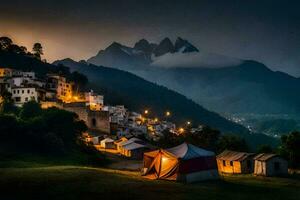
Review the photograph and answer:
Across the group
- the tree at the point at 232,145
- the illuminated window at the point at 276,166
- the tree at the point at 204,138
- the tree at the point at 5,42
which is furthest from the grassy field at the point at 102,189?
the tree at the point at 5,42

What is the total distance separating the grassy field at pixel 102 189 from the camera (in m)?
24.8

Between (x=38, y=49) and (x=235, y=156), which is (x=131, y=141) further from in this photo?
(x=38, y=49)

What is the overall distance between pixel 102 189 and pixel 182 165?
416 inches

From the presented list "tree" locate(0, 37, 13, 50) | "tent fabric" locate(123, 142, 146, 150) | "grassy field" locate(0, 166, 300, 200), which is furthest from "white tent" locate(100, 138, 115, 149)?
"tree" locate(0, 37, 13, 50)

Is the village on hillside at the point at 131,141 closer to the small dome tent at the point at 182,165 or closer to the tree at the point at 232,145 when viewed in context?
the small dome tent at the point at 182,165

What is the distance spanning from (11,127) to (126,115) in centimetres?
6881

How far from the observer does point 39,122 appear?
60375 mm

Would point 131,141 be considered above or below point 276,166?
above

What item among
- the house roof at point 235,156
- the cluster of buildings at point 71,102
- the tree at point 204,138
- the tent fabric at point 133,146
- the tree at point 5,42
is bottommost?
the house roof at point 235,156

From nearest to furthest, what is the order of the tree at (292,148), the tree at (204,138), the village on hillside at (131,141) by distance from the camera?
the village on hillside at (131,141) → the tree at (292,148) → the tree at (204,138)

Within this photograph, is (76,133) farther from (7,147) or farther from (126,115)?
(126,115)

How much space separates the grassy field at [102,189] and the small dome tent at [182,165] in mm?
2474

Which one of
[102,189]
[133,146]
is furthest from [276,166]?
[133,146]

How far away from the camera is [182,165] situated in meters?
34.9
